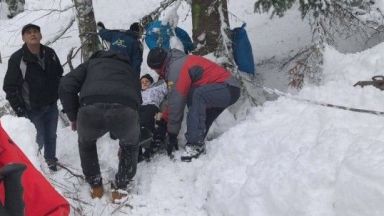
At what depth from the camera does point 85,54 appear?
8.00 metres

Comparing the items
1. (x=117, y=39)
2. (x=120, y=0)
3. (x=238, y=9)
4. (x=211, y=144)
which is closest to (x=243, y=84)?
(x=211, y=144)

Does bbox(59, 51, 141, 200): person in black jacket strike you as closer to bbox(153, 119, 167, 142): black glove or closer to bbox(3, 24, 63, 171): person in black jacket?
bbox(3, 24, 63, 171): person in black jacket

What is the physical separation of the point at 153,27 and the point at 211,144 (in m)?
2.39

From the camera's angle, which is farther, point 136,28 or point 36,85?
point 136,28

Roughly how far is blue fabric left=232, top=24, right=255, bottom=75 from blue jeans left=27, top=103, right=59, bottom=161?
111 inches

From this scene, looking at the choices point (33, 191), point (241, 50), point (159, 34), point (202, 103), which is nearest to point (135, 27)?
point (159, 34)

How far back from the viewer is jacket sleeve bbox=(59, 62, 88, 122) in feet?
17.2

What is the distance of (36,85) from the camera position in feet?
20.0

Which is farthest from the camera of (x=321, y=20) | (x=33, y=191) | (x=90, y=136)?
(x=321, y=20)

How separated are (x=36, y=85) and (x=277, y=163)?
3145mm

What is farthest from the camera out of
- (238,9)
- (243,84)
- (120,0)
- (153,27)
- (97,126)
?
(120,0)

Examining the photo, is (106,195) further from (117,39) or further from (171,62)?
(117,39)

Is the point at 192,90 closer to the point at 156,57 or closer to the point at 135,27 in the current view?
the point at 156,57

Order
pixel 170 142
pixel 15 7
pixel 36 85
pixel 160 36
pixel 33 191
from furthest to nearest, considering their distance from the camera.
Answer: pixel 15 7
pixel 160 36
pixel 170 142
pixel 36 85
pixel 33 191
